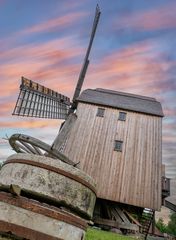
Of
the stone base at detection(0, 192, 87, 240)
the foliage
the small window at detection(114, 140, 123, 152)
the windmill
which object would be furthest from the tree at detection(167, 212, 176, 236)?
the stone base at detection(0, 192, 87, 240)

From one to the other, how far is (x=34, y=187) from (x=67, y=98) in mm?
17143

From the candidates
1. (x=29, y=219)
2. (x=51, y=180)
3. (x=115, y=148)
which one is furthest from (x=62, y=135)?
(x=29, y=219)

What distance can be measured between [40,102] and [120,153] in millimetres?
6999

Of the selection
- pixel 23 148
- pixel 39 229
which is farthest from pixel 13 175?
pixel 23 148

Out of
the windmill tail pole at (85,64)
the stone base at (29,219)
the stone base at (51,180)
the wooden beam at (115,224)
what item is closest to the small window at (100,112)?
the windmill tail pole at (85,64)

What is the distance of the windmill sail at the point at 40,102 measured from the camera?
636 inches

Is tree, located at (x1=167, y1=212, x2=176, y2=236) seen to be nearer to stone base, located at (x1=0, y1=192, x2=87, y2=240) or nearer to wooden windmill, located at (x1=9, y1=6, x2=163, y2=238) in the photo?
wooden windmill, located at (x1=9, y1=6, x2=163, y2=238)

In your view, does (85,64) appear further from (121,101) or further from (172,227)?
(172,227)

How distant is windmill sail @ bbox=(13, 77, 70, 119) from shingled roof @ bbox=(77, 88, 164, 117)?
114 inches

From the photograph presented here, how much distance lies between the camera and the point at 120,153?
2231 cm

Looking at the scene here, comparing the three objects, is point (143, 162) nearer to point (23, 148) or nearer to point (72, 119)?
point (72, 119)

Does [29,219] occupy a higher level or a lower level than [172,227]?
lower

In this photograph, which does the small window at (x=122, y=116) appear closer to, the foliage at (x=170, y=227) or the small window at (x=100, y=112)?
the small window at (x=100, y=112)

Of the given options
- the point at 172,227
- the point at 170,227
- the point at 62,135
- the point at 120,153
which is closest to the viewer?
the point at 62,135
